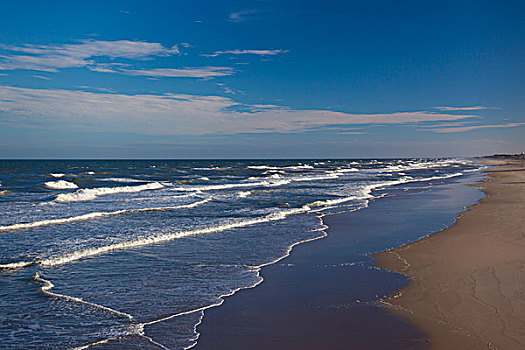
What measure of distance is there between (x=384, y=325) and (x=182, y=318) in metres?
2.84

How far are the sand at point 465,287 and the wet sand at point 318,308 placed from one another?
33cm

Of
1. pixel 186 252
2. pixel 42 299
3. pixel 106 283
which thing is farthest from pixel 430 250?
pixel 42 299

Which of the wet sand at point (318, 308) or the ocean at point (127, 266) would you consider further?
the ocean at point (127, 266)

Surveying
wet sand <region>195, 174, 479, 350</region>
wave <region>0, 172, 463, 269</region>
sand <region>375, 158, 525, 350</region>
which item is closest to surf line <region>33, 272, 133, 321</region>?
wave <region>0, 172, 463, 269</region>

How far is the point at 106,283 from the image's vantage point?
25.0ft

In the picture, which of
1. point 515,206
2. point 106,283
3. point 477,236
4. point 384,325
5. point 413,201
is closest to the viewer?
point 384,325

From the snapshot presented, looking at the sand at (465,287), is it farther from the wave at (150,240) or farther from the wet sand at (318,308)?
the wave at (150,240)

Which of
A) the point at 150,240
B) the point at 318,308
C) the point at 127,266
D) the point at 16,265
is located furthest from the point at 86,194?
the point at 318,308

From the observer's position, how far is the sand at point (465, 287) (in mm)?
5121

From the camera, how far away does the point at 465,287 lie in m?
6.90

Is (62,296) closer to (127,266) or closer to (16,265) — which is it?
(127,266)

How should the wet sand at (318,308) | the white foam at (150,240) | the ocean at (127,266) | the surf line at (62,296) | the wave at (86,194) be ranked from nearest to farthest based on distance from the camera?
the wet sand at (318,308)
the ocean at (127,266)
the surf line at (62,296)
the white foam at (150,240)
the wave at (86,194)

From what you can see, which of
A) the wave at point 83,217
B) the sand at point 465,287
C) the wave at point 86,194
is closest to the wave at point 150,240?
the wave at point 83,217

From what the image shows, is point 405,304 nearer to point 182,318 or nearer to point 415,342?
point 415,342
